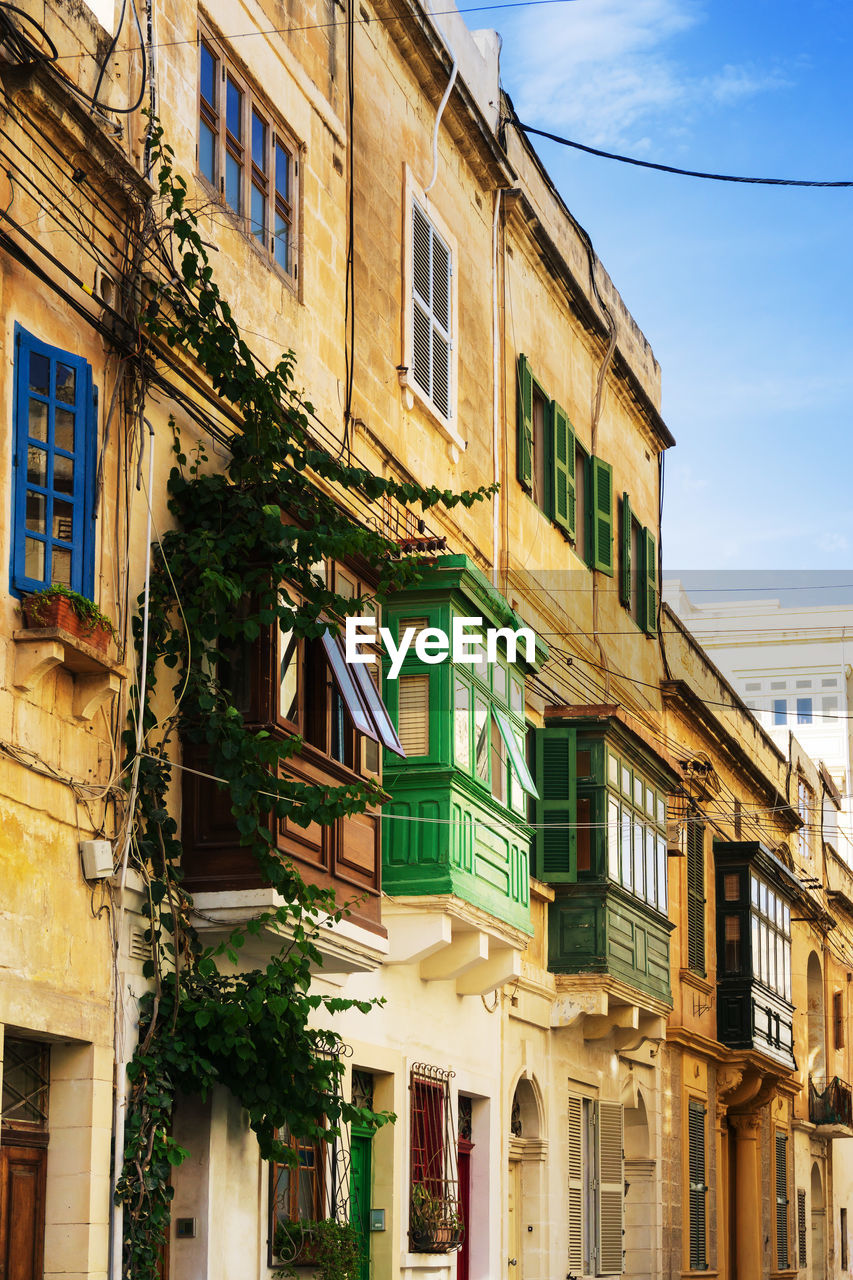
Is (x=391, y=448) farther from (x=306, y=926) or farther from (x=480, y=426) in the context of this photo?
(x=306, y=926)

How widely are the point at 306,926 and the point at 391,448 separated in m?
5.66

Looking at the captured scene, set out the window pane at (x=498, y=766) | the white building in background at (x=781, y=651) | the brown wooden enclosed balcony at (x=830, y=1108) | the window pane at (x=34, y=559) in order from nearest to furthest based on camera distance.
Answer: the window pane at (x=34, y=559)
the window pane at (x=498, y=766)
the brown wooden enclosed balcony at (x=830, y=1108)
the white building in background at (x=781, y=651)

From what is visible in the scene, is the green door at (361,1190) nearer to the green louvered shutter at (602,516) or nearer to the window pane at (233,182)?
the window pane at (233,182)

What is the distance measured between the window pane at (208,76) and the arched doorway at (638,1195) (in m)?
14.5

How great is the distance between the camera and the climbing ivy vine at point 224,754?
11.2 m

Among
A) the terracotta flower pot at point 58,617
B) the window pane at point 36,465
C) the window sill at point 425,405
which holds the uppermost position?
the window sill at point 425,405

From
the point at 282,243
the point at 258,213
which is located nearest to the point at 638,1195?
the point at 282,243

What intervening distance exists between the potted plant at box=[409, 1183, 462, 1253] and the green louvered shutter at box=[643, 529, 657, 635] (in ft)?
37.1

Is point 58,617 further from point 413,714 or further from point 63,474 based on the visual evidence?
point 413,714

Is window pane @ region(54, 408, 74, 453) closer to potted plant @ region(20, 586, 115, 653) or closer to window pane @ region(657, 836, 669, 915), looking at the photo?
potted plant @ region(20, 586, 115, 653)

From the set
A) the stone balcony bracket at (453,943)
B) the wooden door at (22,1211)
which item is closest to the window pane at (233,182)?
the stone balcony bracket at (453,943)

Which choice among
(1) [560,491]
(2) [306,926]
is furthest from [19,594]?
(1) [560,491]

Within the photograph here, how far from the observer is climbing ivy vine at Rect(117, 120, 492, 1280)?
11.2 metres

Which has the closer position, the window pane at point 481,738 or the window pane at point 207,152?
the window pane at point 207,152
